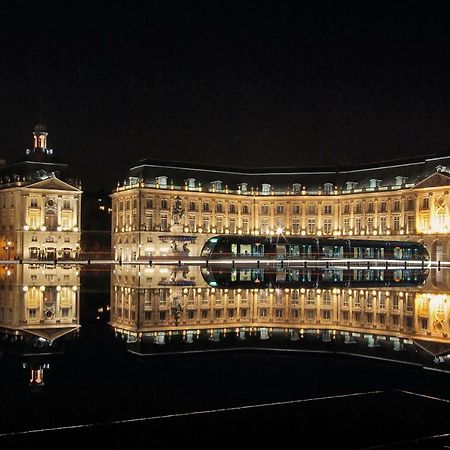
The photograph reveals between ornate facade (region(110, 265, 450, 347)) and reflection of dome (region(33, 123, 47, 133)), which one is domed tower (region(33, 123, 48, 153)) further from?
ornate facade (region(110, 265, 450, 347))

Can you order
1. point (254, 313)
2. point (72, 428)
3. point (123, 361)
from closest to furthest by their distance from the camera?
point (72, 428) < point (123, 361) < point (254, 313)

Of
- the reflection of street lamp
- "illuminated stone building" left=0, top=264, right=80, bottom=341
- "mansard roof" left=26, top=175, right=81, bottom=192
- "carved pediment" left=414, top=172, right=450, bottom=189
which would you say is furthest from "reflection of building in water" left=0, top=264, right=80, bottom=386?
"mansard roof" left=26, top=175, right=81, bottom=192

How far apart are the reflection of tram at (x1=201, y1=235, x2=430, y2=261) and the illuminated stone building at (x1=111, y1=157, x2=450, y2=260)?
13.6m

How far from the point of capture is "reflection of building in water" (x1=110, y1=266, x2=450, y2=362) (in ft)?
55.4

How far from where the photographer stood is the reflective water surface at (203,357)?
848 cm

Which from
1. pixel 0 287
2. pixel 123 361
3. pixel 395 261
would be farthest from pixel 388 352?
pixel 395 261

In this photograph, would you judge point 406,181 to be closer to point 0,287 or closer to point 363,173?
point 363,173

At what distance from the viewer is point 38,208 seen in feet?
362

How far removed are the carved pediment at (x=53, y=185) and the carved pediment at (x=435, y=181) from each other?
54677mm

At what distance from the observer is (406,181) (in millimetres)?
107438

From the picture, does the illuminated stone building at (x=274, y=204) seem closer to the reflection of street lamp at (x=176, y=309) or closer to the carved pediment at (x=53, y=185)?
the carved pediment at (x=53, y=185)

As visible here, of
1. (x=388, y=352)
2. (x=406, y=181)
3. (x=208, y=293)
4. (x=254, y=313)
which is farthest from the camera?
(x=406, y=181)

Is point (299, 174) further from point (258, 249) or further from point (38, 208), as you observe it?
point (38, 208)

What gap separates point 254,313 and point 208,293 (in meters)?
8.70
